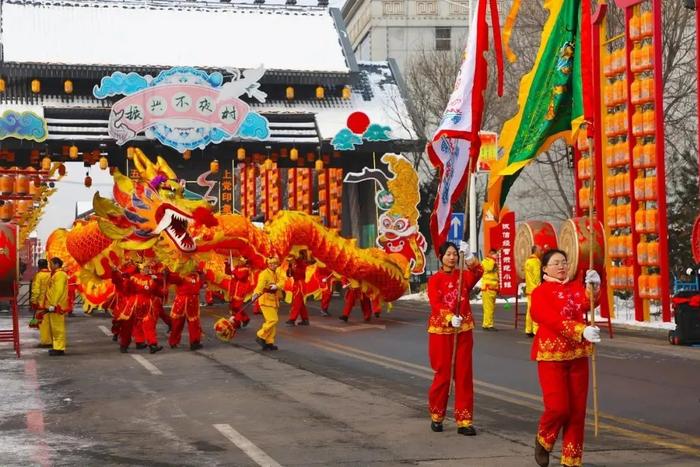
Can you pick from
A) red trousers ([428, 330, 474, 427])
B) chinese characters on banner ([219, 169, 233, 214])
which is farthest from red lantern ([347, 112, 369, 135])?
red trousers ([428, 330, 474, 427])

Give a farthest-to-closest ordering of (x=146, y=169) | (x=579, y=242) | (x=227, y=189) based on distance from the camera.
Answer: (x=227, y=189), (x=146, y=169), (x=579, y=242)

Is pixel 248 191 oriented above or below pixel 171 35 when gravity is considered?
below

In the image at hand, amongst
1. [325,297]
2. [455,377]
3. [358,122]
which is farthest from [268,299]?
[358,122]

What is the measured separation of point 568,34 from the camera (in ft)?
42.3

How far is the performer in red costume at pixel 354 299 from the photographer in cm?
2839

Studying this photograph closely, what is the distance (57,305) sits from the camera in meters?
20.0

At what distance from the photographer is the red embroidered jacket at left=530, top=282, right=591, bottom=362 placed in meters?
8.66

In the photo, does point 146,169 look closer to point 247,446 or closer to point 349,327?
point 349,327

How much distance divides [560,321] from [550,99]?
5.46 meters

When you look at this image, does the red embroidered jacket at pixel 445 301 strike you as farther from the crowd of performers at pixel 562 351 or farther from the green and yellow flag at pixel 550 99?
the green and yellow flag at pixel 550 99

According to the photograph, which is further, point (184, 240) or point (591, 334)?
point (184, 240)

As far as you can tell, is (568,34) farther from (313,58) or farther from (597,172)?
(313,58)

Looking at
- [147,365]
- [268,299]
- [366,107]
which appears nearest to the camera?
[147,365]

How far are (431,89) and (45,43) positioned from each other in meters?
15.1
